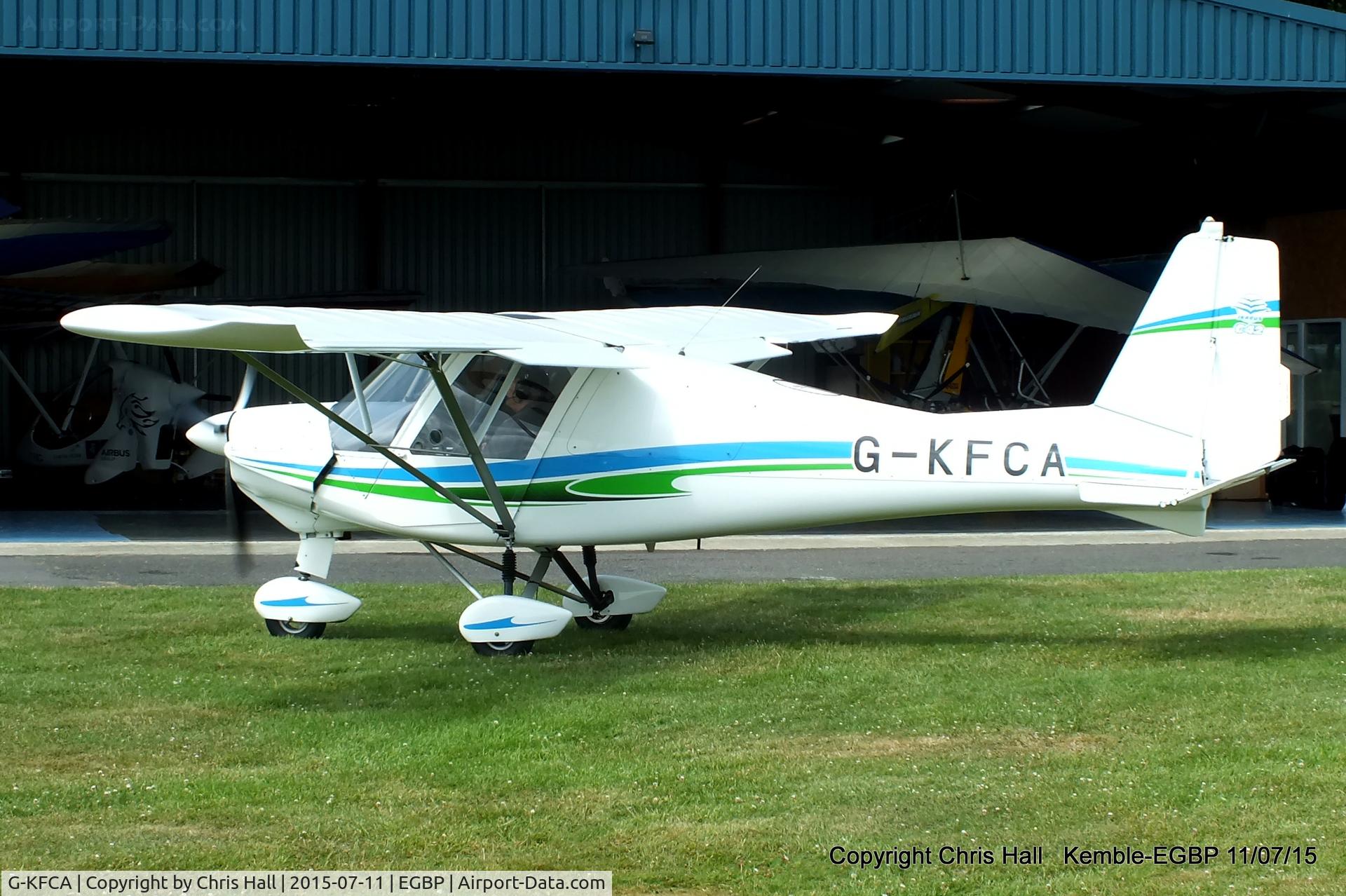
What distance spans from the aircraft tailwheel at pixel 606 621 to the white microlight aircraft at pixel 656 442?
14 mm

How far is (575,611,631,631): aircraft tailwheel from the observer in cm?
1003

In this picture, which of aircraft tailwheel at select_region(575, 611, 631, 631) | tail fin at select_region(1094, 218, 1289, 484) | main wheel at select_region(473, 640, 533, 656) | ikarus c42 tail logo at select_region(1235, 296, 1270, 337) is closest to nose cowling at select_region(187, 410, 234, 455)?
main wheel at select_region(473, 640, 533, 656)

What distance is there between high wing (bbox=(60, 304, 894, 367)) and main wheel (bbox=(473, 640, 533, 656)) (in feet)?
5.88

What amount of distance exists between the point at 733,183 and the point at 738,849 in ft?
72.9

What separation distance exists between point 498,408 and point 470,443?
24.1 inches

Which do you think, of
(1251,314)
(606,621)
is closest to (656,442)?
(606,621)

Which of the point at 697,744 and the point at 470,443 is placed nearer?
the point at 697,744

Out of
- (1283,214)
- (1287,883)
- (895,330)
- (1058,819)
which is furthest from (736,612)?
(1283,214)

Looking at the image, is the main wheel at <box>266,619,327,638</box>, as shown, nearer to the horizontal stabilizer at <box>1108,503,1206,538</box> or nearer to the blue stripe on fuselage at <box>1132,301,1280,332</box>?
the horizontal stabilizer at <box>1108,503,1206,538</box>

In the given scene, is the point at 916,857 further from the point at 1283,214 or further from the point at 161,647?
the point at 1283,214

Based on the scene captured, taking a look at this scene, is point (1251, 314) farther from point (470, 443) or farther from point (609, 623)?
point (609, 623)

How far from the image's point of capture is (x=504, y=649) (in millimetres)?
8867

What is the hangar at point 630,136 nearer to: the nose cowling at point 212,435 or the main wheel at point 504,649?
the nose cowling at point 212,435

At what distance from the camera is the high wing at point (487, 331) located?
6.99m
